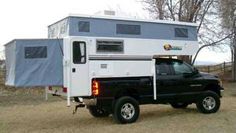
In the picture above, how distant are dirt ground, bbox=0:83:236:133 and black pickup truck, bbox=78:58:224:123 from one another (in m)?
0.33

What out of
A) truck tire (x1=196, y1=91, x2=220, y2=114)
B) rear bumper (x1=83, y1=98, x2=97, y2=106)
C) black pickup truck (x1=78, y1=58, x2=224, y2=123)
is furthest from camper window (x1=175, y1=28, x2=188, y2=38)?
rear bumper (x1=83, y1=98, x2=97, y2=106)

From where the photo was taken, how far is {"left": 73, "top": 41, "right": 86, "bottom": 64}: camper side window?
1181cm

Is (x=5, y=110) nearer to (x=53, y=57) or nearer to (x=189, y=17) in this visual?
(x=53, y=57)

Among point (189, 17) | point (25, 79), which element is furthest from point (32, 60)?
point (189, 17)

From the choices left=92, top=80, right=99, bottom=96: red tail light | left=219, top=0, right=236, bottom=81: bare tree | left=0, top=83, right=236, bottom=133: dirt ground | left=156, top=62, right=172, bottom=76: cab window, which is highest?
left=219, top=0, right=236, bottom=81: bare tree

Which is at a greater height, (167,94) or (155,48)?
(155,48)

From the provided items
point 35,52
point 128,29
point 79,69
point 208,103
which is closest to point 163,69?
point 128,29

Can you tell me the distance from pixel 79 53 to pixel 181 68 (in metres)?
3.63

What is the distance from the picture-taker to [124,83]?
12555mm

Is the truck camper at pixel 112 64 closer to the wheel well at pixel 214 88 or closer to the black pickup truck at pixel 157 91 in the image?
the black pickup truck at pixel 157 91

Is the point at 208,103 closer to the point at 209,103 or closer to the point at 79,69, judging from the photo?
the point at 209,103

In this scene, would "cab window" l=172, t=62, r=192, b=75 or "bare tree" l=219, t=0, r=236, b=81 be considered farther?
"bare tree" l=219, t=0, r=236, b=81

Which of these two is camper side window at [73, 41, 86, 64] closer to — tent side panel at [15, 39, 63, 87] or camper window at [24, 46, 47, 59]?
tent side panel at [15, 39, 63, 87]

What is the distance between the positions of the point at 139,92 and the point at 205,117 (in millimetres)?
2224
